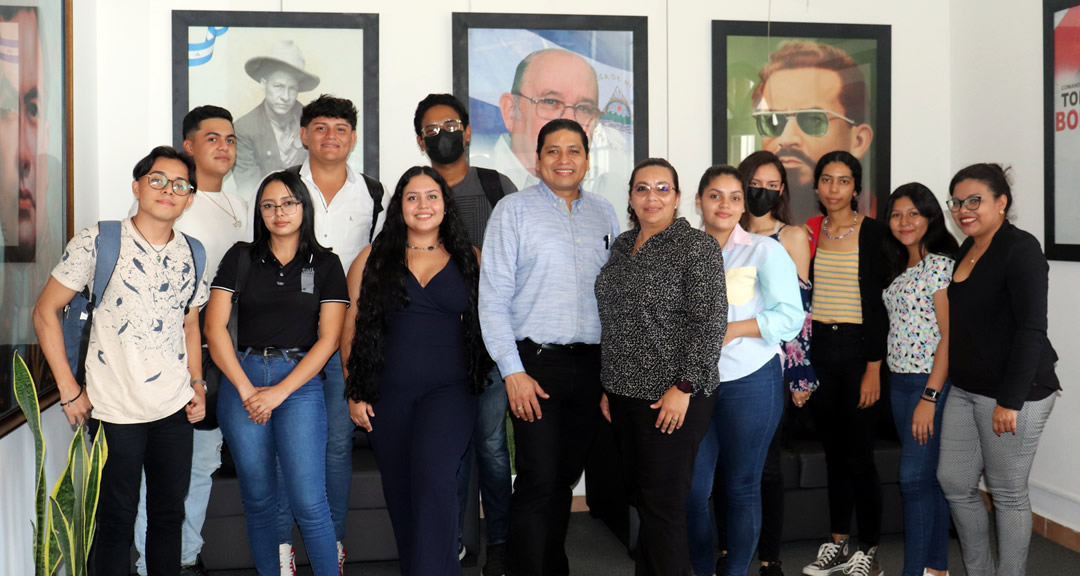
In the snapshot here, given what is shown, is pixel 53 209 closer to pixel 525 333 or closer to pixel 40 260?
pixel 40 260

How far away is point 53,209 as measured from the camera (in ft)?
10.4

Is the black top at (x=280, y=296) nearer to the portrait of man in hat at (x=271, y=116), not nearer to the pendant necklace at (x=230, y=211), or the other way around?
the pendant necklace at (x=230, y=211)

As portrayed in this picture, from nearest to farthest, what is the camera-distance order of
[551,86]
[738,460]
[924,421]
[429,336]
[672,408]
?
[672,408] < [429,336] < [738,460] < [924,421] < [551,86]

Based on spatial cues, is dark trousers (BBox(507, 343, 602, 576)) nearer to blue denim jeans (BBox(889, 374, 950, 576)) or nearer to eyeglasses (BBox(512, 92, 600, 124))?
blue denim jeans (BBox(889, 374, 950, 576))

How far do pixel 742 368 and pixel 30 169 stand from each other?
2.57 metres

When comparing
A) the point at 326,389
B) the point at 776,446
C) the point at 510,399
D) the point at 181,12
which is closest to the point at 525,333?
the point at 510,399

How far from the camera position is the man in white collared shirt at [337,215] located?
316cm

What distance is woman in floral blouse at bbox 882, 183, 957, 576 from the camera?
10.1 feet

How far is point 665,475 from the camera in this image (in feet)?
8.56

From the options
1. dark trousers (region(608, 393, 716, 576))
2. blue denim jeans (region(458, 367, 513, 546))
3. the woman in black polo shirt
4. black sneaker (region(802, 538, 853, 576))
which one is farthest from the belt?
black sneaker (region(802, 538, 853, 576))

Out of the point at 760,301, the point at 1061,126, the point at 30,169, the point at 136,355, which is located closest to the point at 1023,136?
the point at 1061,126

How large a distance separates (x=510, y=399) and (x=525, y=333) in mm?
228

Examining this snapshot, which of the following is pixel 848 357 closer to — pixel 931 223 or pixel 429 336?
pixel 931 223

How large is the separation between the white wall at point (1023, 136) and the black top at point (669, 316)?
92.0 inches
